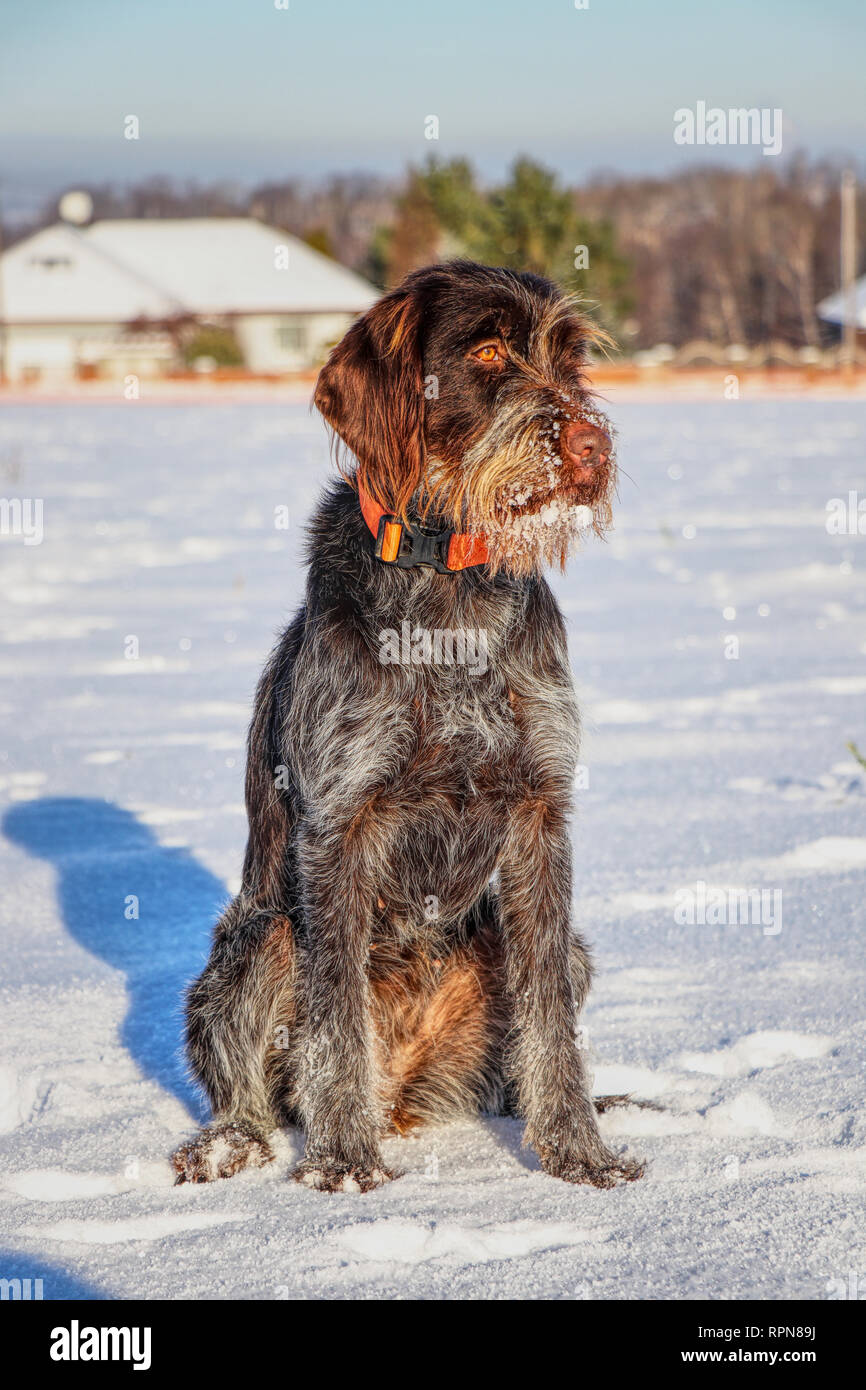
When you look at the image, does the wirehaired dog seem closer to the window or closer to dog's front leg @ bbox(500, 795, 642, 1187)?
dog's front leg @ bbox(500, 795, 642, 1187)

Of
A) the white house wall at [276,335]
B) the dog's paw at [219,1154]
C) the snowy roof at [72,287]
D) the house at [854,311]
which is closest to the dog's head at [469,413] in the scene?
the dog's paw at [219,1154]

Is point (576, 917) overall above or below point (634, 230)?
below

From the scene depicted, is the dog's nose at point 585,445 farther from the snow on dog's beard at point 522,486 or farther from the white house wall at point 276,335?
the white house wall at point 276,335

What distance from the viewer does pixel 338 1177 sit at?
3.16m

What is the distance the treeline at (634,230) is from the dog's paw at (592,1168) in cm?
2500

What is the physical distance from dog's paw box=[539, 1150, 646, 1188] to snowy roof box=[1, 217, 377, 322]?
2354 inches

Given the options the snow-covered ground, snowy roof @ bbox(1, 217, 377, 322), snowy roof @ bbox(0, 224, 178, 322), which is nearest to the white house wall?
snowy roof @ bbox(1, 217, 377, 322)

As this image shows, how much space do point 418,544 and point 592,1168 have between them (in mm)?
1425

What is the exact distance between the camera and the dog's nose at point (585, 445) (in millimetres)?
3166

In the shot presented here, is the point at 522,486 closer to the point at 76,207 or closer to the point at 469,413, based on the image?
the point at 469,413

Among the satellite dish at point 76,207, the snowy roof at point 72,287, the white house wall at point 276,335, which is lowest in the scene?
the white house wall at point 276,335

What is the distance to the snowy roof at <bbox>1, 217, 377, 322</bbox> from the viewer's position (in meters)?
62.4

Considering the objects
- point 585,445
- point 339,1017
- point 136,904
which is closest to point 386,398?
point 585,445
